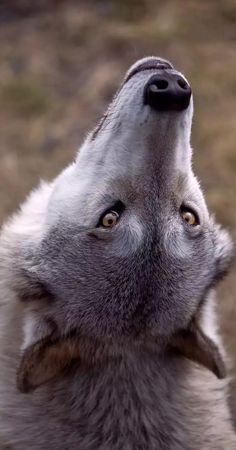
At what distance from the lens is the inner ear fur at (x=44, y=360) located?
276 centimetres

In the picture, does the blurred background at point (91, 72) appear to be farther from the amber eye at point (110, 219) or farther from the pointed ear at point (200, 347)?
the amber eye at point (110, 219)

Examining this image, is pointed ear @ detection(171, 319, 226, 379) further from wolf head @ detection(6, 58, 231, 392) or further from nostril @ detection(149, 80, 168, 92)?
nostril @ detection(149, 80, 168, 92)

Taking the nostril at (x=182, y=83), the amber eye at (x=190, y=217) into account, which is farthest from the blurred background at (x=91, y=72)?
the nostril at (x=182, y=83)

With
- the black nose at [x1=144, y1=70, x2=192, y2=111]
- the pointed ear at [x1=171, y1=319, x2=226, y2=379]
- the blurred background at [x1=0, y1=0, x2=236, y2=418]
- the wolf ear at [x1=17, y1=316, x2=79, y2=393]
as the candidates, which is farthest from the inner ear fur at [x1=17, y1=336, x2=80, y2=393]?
the blurred background at [x1=0, y1=0, x2=236, y2=418]

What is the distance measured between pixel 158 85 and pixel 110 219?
0.50 meters

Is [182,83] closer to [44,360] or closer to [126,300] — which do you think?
[126,300]

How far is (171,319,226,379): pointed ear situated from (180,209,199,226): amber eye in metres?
0.35

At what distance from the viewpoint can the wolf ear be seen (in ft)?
9.07

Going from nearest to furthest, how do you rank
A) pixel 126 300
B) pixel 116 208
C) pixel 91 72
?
pixel 126 300 < pixel 116 208 < pixel 91 72

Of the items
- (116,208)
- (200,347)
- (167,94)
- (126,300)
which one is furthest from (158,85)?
(200,347)

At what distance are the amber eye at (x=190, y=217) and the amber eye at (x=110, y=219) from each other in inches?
9.7

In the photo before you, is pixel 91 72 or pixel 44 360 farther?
pixel 91 72

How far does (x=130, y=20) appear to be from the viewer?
6.30 metres

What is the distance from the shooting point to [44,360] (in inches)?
112
